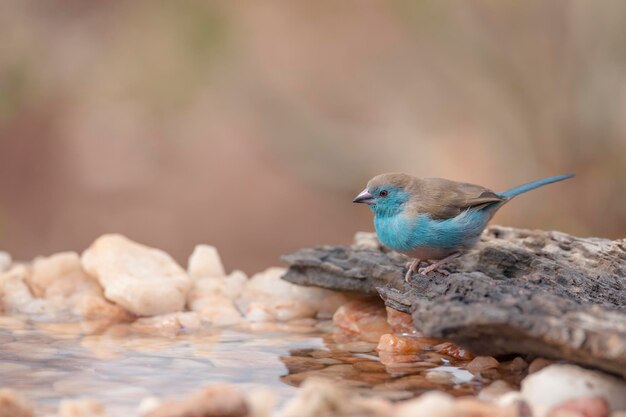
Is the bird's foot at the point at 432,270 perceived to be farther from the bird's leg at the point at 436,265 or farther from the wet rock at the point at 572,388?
the wet rock at the point at 572,388

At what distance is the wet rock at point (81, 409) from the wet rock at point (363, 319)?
1654mm

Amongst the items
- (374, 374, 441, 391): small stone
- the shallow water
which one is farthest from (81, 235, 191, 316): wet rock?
(374, 374, 441, 391): small stone

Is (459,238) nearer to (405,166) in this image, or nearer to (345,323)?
(345,323)

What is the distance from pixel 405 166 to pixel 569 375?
18.2ft

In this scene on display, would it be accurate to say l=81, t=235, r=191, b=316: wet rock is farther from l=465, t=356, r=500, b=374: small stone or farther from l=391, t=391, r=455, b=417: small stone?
l=391, t=391, r=455, b=417: small stone

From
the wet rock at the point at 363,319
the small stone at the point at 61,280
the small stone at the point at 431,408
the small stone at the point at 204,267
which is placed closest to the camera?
the small stone at the point at 431,408

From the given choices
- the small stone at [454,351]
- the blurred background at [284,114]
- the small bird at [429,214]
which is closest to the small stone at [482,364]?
the small stone at [454,351]

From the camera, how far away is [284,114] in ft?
27.2

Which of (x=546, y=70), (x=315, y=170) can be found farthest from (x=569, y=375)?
(x=315, y=170)

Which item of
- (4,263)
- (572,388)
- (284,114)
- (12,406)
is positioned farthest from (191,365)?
(284,114)

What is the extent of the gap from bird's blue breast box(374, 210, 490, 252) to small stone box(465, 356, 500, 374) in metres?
0.70

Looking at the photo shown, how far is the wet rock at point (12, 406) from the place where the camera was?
8.39 ft

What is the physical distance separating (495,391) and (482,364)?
0.38 m

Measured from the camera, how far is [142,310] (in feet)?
14.3
